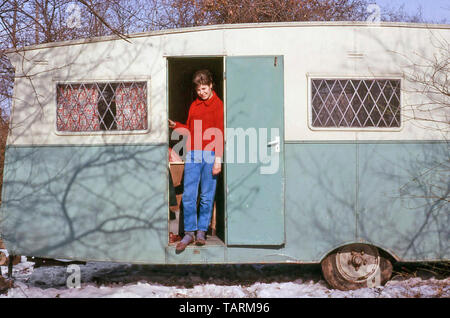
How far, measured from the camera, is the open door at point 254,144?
447 cm

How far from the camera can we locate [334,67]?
452 cm

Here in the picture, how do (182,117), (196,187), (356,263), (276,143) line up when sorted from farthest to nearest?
(182,117) < (196,187) < (356,263) < (276,143)

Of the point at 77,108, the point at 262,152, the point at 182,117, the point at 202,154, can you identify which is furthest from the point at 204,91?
the point at 182,117

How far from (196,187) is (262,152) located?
887 millimetres

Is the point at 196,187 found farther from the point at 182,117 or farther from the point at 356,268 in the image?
the point at 356,268

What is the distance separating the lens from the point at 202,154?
15.8 ft

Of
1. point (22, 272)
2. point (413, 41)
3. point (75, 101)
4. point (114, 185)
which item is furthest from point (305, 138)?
point (22, 272)

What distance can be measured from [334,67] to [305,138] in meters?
0.83

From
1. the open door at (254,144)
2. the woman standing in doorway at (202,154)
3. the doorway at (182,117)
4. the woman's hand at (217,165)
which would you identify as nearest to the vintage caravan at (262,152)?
the open door at (254,144)

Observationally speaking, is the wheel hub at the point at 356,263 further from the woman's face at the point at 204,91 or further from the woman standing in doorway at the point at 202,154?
the woman's face at the point at 204,91

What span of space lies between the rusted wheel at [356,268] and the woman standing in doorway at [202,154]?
1.48 m

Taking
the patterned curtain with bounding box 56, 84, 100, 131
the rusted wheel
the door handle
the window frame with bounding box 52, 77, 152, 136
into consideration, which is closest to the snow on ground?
the rusted wheel

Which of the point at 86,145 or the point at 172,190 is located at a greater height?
the point at 86,145
